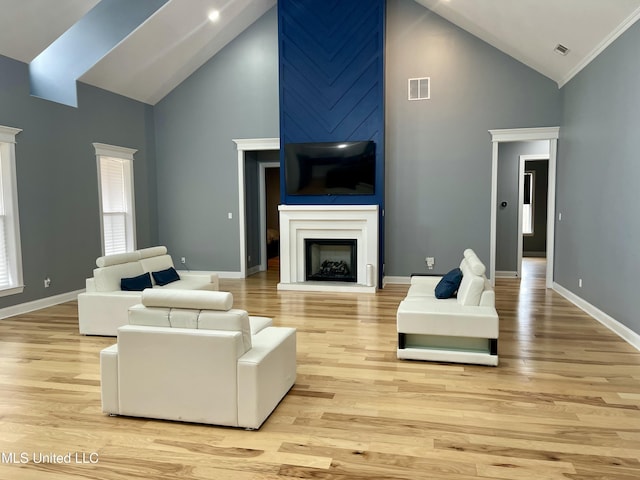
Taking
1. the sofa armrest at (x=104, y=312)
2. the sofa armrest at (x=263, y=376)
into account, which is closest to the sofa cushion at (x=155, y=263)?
the sofa armrest at (x=104, y=312)

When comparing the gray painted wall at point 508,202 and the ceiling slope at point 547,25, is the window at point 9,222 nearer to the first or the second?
the ceiling slope at point 547,25

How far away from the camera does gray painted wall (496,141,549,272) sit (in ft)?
28.0

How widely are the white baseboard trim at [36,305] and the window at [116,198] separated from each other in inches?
42.4

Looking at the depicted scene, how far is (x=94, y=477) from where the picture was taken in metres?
2.35

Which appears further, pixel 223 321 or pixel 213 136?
pixel 213 136

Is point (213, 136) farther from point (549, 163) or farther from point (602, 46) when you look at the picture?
point (602, 46)

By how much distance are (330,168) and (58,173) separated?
4.04 meters

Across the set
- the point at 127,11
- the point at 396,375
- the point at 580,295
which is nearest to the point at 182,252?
the point at 127,11

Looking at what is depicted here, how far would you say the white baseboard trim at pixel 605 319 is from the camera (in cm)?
440

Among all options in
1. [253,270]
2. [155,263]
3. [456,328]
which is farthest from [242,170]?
[456,328]

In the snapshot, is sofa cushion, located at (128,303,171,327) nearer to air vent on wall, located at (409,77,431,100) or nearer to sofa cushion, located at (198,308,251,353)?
sofa cushion, located at (198,308,251,353)

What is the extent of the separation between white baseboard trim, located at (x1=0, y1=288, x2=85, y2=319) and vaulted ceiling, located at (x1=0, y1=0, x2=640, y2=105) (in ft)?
10.6

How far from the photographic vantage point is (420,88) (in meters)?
7.56

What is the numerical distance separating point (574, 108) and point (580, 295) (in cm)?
261
